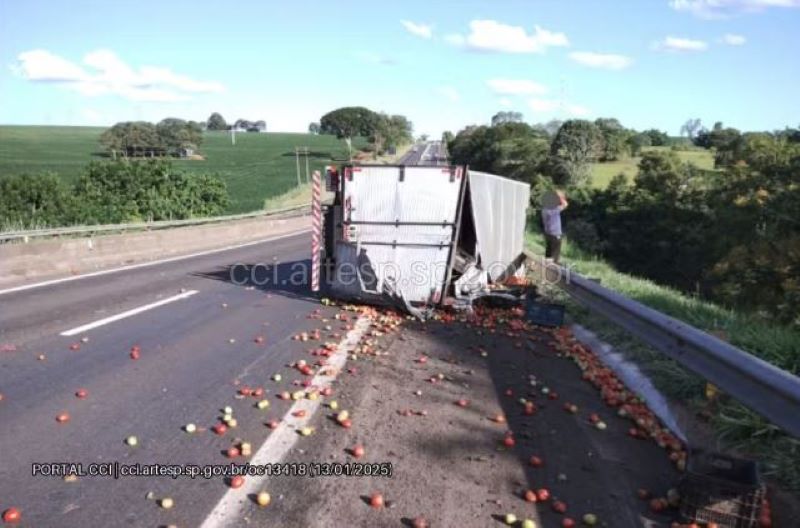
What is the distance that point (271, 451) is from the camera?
4762mm

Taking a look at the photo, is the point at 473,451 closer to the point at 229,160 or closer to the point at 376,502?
the point at 376,502

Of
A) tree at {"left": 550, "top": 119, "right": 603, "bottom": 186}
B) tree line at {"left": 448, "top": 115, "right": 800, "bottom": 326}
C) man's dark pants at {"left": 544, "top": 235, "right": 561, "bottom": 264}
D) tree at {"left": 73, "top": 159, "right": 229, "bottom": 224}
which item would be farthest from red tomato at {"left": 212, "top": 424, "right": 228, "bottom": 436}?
tree at {"left": 550, "top": 119, "right": 603, "bottom": 186}

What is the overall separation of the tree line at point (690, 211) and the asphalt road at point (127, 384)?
26.4 ft

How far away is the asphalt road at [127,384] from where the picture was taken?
4.02 m

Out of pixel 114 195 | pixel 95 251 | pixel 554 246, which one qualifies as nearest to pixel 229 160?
pixel 114 195

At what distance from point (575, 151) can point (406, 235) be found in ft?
223

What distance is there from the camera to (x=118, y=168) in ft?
130

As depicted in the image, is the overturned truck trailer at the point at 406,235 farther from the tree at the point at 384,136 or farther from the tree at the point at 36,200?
the tree at the point at 384,136

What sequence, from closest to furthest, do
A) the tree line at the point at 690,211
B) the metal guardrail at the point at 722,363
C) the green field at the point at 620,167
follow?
the metal guardrail at the point at 722,363
the tree line at the point at 690,211
the green field at the point at 620,167

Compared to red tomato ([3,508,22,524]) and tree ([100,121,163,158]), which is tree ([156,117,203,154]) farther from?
red tomato ([3,508,22,524])

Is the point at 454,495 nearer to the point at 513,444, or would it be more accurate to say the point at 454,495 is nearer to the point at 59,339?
the point at 513,444

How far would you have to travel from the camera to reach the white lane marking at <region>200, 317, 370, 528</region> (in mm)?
3806

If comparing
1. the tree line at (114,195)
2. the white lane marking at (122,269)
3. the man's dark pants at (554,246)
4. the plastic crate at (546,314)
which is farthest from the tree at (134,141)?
the plastic crate at (546,314)

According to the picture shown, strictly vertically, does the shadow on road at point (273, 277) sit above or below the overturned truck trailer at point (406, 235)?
below
